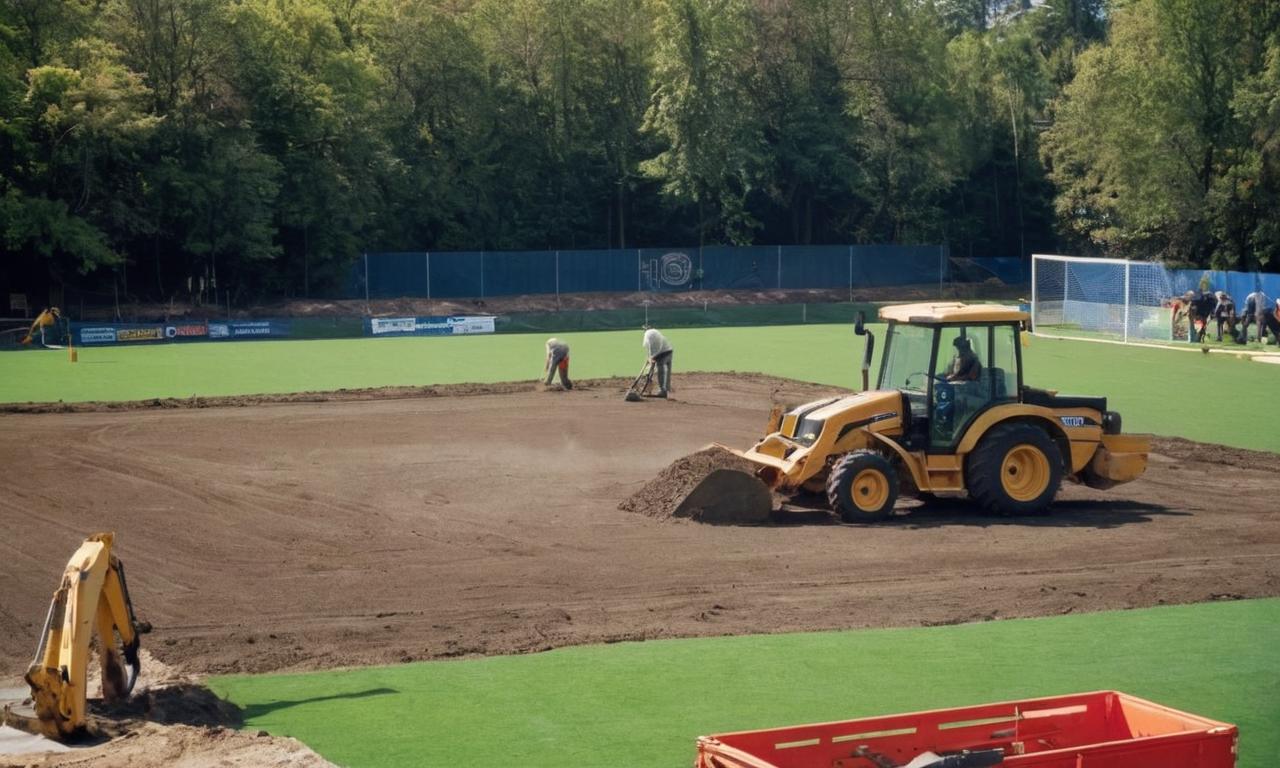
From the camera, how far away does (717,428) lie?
25.2 metres

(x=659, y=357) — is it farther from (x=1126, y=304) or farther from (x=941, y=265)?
(x=941, y=265)

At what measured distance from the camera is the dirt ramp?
671 inches

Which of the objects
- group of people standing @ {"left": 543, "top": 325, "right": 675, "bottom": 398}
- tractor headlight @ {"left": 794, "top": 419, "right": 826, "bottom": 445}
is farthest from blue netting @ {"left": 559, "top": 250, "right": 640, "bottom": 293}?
tractor headlight @ {"left": 794, "top": 419, "right": 826, "bottom": 445}

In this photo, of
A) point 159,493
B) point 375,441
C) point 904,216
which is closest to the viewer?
point 159,493

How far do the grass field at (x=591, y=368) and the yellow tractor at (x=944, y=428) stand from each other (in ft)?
25.4

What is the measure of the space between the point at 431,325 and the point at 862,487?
130 feet

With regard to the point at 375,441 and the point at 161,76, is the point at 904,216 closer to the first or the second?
the point at 161,76

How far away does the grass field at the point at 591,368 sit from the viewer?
29.0 metres

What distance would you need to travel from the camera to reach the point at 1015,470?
57.3 ft

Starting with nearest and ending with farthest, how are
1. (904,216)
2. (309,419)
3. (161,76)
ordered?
1. (309,419)
2. (161,76)
3. (904,216)

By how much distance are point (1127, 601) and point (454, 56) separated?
62477 millimetres

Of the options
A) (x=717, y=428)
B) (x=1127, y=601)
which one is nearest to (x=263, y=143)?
(x=717, y=428)

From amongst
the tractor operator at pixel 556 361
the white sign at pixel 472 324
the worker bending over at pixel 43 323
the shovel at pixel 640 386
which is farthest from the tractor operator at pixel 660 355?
the white sign at pixel 472 324

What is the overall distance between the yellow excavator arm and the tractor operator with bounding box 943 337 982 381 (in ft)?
34.7
